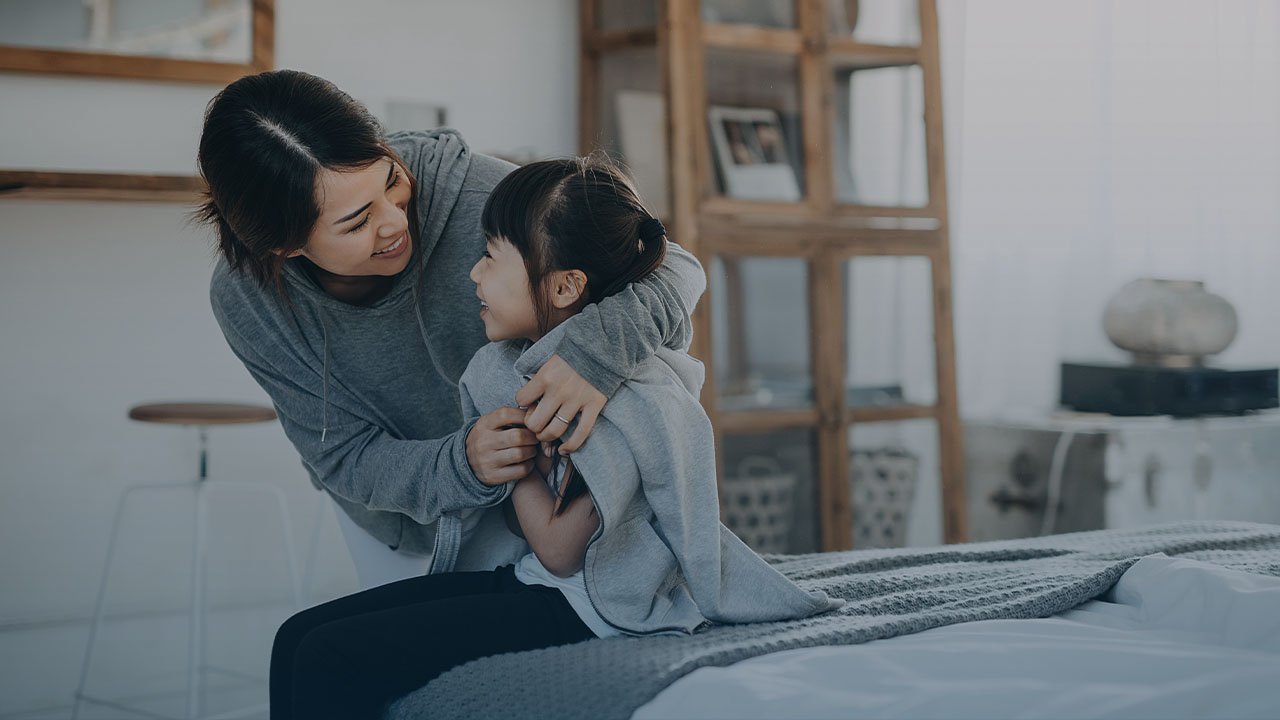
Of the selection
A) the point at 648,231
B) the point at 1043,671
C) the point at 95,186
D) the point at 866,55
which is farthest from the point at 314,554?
the point at 1043,671

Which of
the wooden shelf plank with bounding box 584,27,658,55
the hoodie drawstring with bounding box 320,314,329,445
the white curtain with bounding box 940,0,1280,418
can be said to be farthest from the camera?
the white curtain with bounding box 940,0,1280,418

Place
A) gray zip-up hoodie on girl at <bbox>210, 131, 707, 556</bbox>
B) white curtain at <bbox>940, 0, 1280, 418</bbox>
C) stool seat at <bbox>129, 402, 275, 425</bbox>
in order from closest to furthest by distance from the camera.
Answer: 1. gray zip-up hoodie on girl at <bbox>210, 131, 707, 556</bbox>
2. stool seat at <bbox>129, 402, 275, 425</bbox>
3. white curtain at <bbox>940, 0, 1280, 418</bbox>

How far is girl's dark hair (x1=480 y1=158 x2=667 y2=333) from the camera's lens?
116 cm

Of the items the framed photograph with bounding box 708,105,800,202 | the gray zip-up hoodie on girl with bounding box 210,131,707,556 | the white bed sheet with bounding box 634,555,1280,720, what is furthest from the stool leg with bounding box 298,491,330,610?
the white bed sheet with bounding box 634,555,1280,720

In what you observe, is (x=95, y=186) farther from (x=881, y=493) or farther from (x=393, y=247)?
(x=881, y=493)

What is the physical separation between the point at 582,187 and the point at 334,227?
305mm

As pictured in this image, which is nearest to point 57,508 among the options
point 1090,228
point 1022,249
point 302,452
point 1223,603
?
point 302,452

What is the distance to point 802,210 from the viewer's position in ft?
8.36

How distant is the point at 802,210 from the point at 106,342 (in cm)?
172

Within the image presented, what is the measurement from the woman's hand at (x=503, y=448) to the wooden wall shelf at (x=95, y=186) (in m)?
1.27

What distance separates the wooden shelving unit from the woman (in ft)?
3.31

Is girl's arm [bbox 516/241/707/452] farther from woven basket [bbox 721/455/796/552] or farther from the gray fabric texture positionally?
woven basket [bbox 721/455/796/552]

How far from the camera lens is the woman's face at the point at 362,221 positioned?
47.2 inches

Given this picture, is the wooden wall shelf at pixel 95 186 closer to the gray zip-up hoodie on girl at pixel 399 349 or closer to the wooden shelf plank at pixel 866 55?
the gray zip-up hoodie on girl at pixel 399 349
